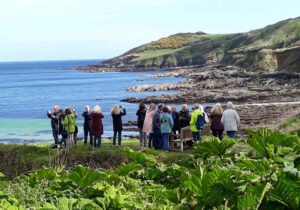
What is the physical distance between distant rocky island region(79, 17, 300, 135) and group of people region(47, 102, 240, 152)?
15870 millimetres

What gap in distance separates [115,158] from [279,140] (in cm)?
1083

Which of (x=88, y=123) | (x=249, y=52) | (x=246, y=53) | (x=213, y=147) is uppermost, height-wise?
(x=213, y=147)

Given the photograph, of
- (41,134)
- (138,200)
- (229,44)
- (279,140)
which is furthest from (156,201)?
(229,44)

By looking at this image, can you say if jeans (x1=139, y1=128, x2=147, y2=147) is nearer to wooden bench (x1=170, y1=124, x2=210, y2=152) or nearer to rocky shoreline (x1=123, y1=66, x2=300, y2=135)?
wooden bench (x1=170, y1=124, x2=210, y2=152)

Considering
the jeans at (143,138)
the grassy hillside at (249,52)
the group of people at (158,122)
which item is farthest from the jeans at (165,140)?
the grassy hillside at (249,52)

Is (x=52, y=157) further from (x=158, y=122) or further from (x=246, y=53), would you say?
(x=246, y=53)

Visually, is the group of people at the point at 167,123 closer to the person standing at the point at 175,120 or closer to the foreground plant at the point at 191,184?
the person standing at the point at 175,120

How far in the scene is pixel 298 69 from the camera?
8694 centimetres

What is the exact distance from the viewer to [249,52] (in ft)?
391

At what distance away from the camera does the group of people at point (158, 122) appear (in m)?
18.5

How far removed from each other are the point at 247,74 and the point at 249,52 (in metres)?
25.6

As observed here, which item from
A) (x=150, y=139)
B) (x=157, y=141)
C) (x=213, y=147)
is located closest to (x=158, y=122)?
(x=157, y=141)

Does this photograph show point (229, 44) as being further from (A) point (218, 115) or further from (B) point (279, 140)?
(B) point (279, 140)

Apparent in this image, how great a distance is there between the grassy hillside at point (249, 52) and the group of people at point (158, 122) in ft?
232
